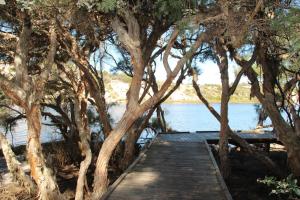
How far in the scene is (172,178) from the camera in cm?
758

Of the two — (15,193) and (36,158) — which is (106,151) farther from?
(15,193)

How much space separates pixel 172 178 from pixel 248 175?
4881mm

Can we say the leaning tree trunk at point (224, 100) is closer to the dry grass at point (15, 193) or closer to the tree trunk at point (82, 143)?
the tree trunk at point (82, 143)

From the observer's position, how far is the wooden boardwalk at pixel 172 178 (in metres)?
6.35

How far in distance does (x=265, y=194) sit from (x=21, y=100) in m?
6.26

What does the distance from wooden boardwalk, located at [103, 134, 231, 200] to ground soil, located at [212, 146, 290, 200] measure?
1.20 m

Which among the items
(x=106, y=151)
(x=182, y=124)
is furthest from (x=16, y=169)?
(x=182, y=124)

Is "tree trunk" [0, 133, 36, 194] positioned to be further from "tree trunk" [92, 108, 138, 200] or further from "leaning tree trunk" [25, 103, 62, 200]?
"tree trunk" [92, 108, 138, 200]

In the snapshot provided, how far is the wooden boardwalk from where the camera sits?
6.35 metres

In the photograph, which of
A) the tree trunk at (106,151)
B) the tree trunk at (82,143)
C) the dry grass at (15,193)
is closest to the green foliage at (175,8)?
the tree trunk at (106,151)

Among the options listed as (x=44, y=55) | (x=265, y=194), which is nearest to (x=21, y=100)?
(x=44, y=55)

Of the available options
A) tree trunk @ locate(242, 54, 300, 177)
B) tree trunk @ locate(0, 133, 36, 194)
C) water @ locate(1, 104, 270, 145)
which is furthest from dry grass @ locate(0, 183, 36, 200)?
water @ locate(1, 104, 270, 145)

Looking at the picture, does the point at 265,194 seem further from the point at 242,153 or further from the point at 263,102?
the point at 242,153

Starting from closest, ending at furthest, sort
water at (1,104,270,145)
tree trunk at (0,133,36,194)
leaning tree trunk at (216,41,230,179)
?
tree trunk at (0,133,36,194) → leaning tree trunk at (216,41,230,179) → water at (1,104,270,145)
